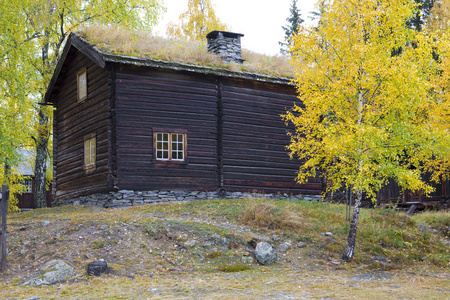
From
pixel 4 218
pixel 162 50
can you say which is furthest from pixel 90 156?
pixel 4 218

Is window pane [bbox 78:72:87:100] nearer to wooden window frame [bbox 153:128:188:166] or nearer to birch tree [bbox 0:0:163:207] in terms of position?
birch tree [bbox 0:0:163:207]

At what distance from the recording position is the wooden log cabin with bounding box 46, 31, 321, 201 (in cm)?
1997

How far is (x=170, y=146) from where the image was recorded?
20.7m

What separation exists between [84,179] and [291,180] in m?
9.49

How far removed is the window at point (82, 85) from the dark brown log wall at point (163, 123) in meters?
3.09

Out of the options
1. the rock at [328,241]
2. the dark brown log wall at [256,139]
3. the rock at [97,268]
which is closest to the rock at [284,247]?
the rock at [328,241]

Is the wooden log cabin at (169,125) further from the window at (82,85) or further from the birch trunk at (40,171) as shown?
the birch trunk at (40,171)

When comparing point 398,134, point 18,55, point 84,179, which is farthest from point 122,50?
point 398,134

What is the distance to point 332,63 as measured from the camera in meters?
14.8

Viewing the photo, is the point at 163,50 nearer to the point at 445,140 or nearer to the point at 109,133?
the point at 109,133

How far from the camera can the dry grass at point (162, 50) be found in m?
20.5

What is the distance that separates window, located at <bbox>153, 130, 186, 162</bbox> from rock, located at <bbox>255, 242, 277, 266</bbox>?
8096 millimetres

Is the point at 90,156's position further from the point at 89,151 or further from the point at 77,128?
the point at 77,128

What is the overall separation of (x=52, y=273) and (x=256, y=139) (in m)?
13.1
